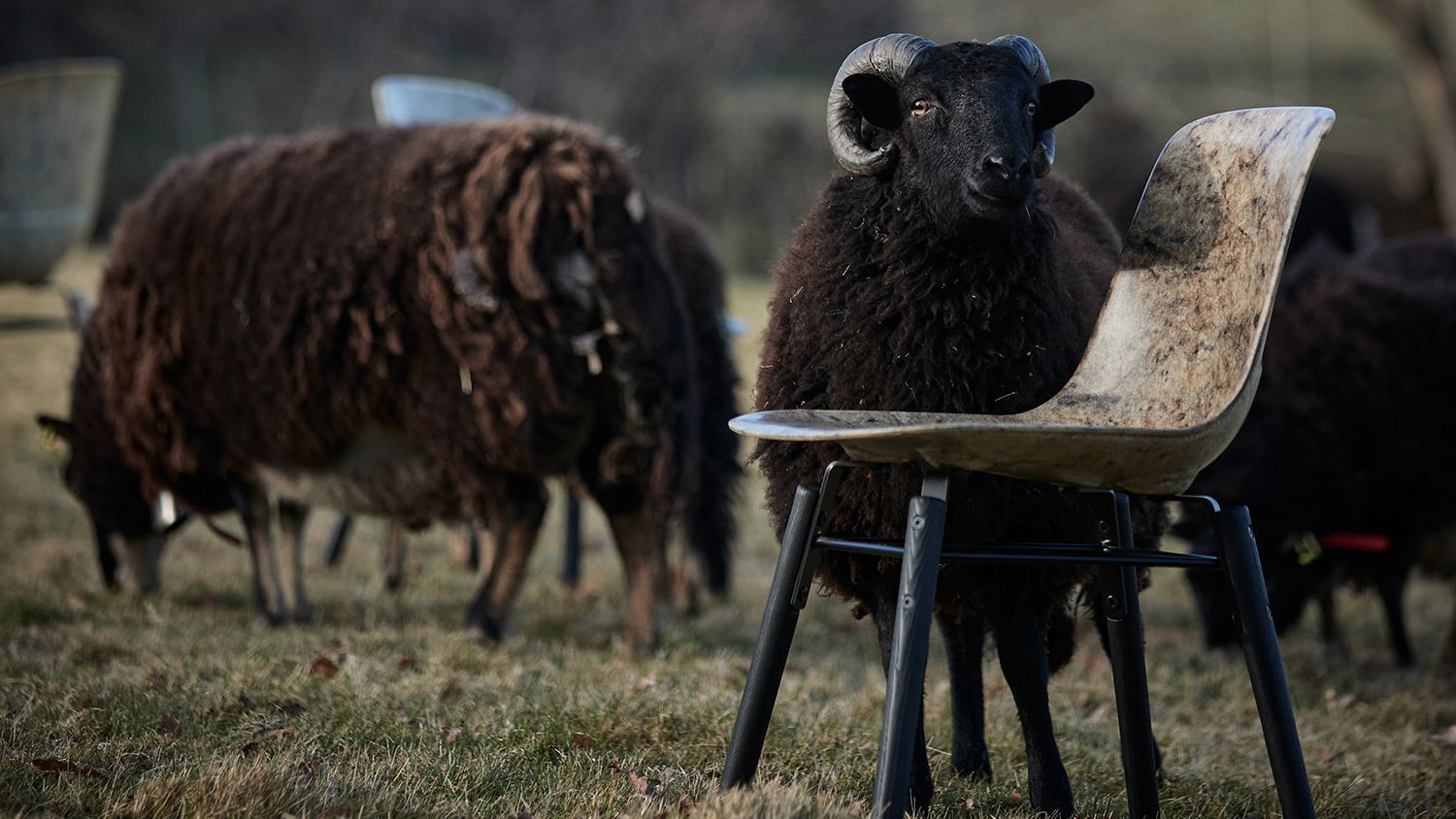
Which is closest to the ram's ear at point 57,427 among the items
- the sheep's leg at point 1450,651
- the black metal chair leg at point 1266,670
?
the black metal chair leg at point 1266,670

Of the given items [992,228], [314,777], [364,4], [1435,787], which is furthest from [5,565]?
[364,4]

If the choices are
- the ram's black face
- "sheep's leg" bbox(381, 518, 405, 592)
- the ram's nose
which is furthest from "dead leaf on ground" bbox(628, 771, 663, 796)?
"sheep's leg" bbox(381, 518, 405, 592)

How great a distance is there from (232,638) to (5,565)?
6.78ft

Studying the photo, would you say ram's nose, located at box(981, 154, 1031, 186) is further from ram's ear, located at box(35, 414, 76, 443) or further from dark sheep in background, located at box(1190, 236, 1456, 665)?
ram's ear, located at box(35, 414, 76, 443)

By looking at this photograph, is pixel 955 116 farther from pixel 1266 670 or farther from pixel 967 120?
pixel 1266 670

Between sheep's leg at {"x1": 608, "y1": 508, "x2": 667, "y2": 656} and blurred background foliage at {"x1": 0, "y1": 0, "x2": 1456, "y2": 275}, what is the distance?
1992 centimetres

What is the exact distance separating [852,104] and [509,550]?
294cm

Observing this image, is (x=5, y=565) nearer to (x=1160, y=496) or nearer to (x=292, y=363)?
(x=292, y=363)

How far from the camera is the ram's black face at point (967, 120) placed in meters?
2.91

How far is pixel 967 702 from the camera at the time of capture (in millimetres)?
3693

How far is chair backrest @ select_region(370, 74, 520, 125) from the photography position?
297 inches

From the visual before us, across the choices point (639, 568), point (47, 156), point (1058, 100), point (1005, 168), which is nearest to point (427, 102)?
point (47, 156)

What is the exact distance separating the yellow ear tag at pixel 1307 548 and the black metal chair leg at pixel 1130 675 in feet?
11.1

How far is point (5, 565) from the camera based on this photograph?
6.23m
